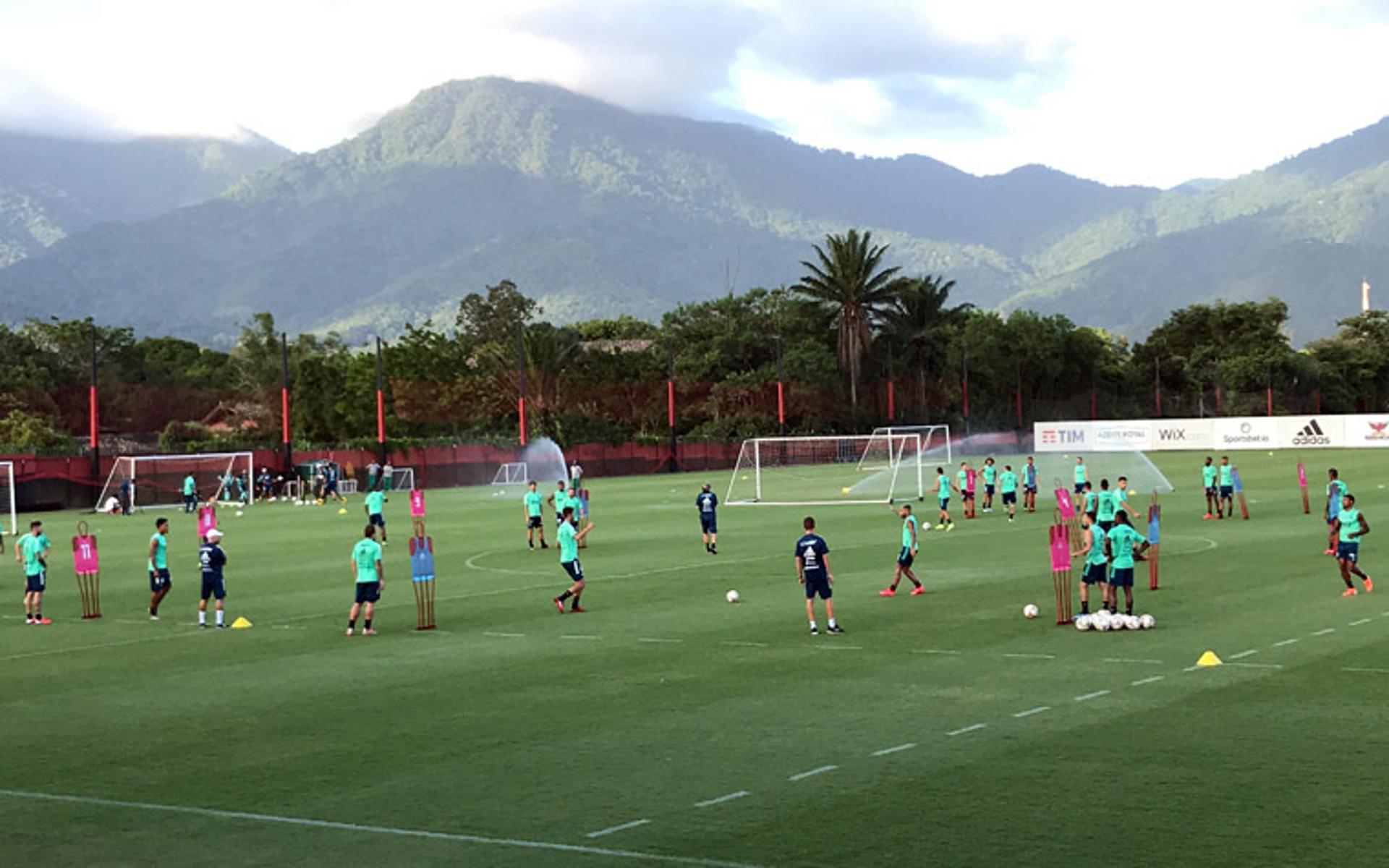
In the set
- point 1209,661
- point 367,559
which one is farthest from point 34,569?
point 1209,661

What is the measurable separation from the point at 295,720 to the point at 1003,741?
26.0 ft

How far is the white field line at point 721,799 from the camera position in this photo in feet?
45.1

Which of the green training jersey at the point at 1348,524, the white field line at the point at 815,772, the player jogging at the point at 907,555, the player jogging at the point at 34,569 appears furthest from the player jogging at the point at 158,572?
the green training jersey at the point at 1348,524

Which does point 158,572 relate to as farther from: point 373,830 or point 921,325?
point 921,325

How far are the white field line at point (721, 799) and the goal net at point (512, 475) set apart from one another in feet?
260

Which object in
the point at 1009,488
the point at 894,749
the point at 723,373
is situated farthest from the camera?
the point at 723,373

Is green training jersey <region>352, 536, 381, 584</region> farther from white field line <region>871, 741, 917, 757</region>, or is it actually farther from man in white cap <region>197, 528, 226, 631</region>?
white field line <region>871, 741, 917, 757</region>

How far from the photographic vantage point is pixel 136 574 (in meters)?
39.4

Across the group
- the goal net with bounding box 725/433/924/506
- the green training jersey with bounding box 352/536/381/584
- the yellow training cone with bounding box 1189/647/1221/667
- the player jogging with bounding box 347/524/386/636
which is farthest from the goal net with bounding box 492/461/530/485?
the yellow training cone with bounding box 1189/647/1221/667

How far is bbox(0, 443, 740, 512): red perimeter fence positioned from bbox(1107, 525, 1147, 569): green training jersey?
61728 mm

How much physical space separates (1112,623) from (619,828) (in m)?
12.7

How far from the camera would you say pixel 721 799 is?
1395cm

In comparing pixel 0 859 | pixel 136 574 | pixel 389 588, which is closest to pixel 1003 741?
pixel 0 859

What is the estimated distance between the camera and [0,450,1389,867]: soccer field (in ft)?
41.7
